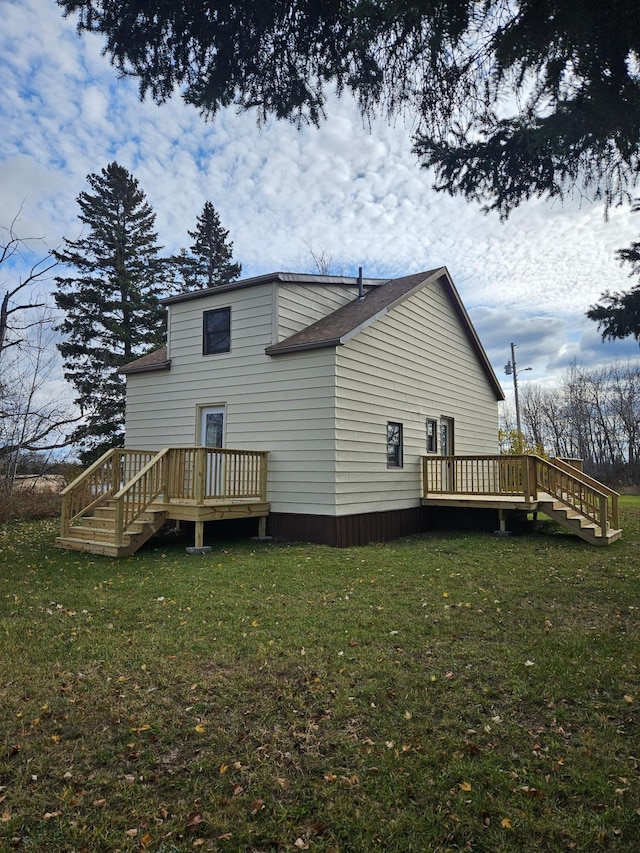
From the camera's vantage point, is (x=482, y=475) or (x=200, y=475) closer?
(x=200, y=475)

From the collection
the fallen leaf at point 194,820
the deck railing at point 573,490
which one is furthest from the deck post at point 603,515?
the fallen leaf at point 194,820

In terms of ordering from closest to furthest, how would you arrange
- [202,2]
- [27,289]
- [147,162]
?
[202,2]
[147,162]
[27,289]

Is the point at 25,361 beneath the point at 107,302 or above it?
beneath

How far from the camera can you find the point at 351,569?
25.9 ft

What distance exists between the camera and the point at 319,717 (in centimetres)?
351

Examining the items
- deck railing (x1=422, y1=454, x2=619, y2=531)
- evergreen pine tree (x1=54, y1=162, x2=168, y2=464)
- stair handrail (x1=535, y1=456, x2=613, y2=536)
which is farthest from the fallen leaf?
evergreen pine tree (x1=54, y1=162, x2=168, y2=464)

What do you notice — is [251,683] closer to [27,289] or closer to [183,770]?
[183,770]

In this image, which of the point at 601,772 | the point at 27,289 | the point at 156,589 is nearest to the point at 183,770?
the point at 601,772

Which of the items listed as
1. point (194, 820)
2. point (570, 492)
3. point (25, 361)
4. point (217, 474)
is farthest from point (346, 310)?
point (25, 361)

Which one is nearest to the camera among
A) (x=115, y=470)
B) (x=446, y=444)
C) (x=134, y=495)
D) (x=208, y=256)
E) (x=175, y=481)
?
(x=134, y=495)

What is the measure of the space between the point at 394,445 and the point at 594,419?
26883 mm

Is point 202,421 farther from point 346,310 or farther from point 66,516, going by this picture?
point 346,310

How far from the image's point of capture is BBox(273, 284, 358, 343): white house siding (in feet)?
36.2

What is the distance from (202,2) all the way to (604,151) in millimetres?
2648
